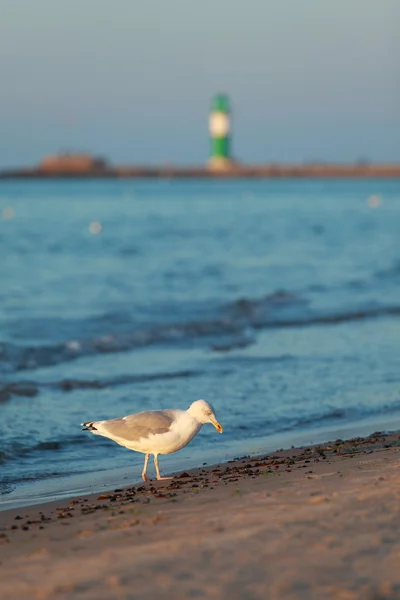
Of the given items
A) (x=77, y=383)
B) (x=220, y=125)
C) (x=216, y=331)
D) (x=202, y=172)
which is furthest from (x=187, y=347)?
(x=202, y=172)

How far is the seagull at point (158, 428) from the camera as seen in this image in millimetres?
7301

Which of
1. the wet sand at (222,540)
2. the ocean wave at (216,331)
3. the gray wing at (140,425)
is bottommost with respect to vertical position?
the ocean wave at (216,331)

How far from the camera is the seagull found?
730 centimetres

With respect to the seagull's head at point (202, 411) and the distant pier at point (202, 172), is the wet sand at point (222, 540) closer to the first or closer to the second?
the seagull's head at point (202, 411)

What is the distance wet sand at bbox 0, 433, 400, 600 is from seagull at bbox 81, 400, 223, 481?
402mm

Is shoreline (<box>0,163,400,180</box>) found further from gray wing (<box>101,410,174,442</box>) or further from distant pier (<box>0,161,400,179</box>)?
gray wing (<box>101,410,174,442</box>)

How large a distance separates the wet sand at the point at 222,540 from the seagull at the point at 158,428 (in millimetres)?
402

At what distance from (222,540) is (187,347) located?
10315mm

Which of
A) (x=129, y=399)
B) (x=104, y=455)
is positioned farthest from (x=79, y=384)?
(x=104, y=455)

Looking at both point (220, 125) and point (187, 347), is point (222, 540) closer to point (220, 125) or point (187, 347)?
point (187, 347)

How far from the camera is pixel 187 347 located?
1541cm

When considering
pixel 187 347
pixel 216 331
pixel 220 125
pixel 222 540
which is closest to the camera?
pixel 222 540

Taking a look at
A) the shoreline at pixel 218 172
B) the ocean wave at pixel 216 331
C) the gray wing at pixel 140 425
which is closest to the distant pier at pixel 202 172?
the shoreline at pixel 218 172

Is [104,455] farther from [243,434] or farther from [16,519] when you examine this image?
[16,519]
